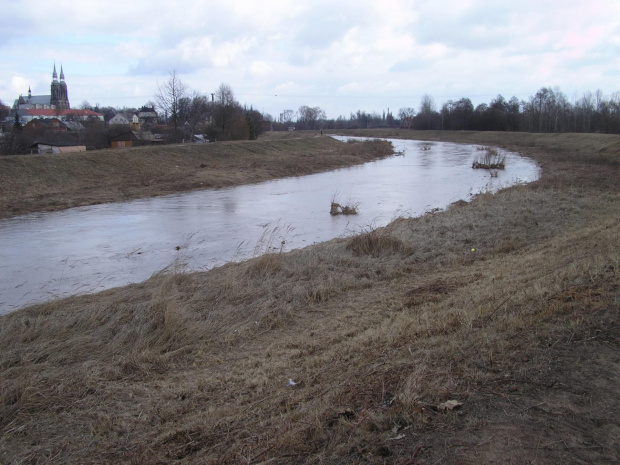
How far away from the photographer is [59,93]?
5704 inches

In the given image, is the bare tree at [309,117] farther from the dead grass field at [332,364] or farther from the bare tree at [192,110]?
the dead grass field at [332,364]

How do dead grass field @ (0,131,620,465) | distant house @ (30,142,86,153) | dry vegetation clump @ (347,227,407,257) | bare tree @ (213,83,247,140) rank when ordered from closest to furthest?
dead grass field @ (0,131,620,465) → dry vegetation clump @ (347,227,407,257) → distant house @ (30,142,86,153) → bare tree @ (213,83,247,140)

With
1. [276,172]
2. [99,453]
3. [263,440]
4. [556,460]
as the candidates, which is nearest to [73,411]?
[99,453]

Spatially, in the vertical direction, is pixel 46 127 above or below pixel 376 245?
above

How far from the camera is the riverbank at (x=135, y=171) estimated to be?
2155 centimetres

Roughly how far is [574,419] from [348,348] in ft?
8.10

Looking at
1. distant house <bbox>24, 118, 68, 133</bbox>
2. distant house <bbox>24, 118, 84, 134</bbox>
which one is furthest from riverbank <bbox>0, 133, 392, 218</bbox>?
distant house <bbox>24, 118, 68, 133</bbox>

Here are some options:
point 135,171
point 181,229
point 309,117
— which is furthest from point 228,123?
point 309,117

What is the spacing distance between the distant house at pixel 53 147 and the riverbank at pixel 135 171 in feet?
24.3

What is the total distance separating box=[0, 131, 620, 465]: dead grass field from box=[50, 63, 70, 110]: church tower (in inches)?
5996

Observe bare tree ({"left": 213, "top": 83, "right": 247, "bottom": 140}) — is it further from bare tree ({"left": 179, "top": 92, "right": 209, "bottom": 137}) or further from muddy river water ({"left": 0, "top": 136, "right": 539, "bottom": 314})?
muddy river water ({"left": 0, "top": 136, "right": 539, "bottom": 314})

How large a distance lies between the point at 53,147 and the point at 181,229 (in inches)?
A: 1018

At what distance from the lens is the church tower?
14025cm

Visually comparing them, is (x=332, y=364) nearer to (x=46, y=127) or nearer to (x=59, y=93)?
(x=46, y=127)
